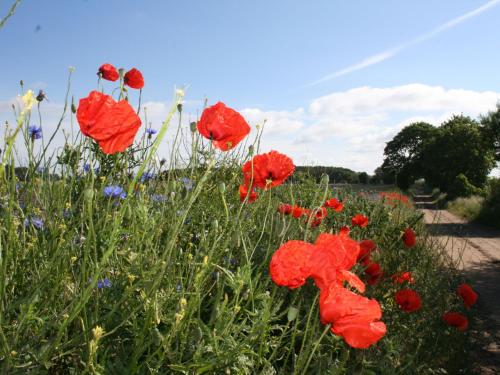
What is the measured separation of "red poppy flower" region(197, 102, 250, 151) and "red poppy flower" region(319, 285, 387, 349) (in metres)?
0.77

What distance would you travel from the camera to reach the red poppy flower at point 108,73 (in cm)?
269

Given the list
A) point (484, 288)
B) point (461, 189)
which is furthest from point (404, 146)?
point (484, 288)

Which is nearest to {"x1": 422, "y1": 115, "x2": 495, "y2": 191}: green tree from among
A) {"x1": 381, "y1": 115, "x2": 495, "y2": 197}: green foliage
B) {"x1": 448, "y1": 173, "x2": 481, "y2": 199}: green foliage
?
{"x1": 381, "y1": 115, "x2": 495, "y2": 197}: green foliage

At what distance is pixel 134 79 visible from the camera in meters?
2.66

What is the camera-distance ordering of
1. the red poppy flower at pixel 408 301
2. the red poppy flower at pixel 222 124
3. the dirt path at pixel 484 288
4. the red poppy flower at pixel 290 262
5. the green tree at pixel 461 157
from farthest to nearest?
the green tree at pixel 461 157 → the dirt path at pixel 484 288 → the red poppy flower at pixel 408 301 → the red poppy flower at pixel 222 124 → the red poppy flower at pixel 290 262

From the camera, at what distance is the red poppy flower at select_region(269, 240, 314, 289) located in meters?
1.39

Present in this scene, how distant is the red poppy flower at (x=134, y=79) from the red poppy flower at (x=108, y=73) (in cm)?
6

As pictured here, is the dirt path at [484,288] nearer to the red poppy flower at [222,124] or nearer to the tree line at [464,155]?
the red poppy flower at [222,124]

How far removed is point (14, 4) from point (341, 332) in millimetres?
1237

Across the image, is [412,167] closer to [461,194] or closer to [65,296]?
[461,194]

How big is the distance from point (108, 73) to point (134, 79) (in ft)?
0.52

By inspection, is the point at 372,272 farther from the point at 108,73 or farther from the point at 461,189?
the point at 461,189

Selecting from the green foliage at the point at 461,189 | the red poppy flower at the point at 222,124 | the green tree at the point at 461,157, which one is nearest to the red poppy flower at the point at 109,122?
the red poppy flower at the point at 222,124

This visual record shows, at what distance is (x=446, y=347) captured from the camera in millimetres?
3520
